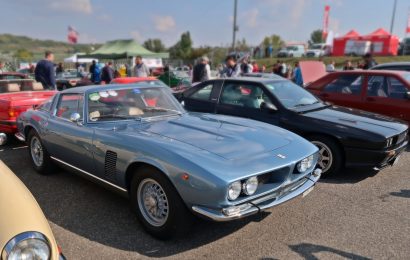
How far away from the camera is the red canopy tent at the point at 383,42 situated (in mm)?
35975

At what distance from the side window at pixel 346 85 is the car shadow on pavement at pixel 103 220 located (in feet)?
14.4

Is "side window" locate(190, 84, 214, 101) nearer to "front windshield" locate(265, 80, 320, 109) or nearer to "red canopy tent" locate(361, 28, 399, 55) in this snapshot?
"front windshield" locate(265, 80, 320, 109)

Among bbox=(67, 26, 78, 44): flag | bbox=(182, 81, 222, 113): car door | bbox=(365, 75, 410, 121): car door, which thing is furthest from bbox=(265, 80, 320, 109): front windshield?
bbox=(67, 26, 78, 44): flag

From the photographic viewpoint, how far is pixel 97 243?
316 centimetres

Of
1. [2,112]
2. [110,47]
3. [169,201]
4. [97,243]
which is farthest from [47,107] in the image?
[110,47]

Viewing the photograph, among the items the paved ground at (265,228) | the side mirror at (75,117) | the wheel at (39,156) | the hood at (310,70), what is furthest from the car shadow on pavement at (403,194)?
the hood at (310,70)

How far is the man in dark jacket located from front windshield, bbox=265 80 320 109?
21.7 feet

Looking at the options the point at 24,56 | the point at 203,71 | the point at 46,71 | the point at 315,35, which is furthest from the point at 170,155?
the point at 315,35

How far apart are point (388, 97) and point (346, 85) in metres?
0.83

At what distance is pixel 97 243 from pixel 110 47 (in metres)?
18.8

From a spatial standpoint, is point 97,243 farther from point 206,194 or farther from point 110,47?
point 110,47

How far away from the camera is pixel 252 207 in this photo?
285cm

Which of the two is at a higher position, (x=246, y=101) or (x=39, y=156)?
(x=246, y=101)

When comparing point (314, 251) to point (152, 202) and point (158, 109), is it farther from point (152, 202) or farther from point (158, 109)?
point (158, 109)
